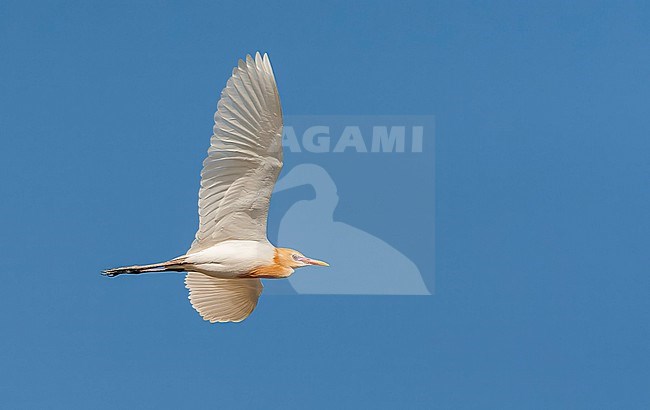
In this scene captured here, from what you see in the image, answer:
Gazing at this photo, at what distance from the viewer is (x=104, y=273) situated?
11.7 metres

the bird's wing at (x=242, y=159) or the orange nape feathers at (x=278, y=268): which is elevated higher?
→ the bird's wing at (x=242, y=159)

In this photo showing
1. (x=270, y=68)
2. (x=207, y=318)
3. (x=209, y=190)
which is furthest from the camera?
(x=207, y=318)

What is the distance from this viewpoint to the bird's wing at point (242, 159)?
10.8 metres

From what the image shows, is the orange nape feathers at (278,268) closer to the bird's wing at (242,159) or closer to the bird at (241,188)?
the bird at (241,188)

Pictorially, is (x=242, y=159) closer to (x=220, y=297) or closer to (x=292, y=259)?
(x=292, y=259)

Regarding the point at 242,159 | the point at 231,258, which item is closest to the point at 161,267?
the point at 231,258

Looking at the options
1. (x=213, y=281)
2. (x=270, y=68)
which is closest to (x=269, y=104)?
(x=270, y=68)

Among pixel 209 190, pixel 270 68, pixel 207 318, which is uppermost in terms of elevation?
pixel 270 68

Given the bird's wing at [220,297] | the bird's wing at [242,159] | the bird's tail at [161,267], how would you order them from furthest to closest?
1. the bird's wing at [220,297]
2. the bird's tail at [161,267]
3. the bird's wing at [242,159]

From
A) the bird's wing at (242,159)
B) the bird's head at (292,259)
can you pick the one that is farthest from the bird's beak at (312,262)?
the bird's wing at (242,159)

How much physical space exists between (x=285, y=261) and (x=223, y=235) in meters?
0.62

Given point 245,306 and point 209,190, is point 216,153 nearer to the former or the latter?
point 209,190

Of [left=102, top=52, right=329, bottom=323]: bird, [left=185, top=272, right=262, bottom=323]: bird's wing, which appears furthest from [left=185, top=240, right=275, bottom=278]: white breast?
[left=185, top=272, right=262, bottom=323]: bird's wing

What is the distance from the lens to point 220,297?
12.7 metres
